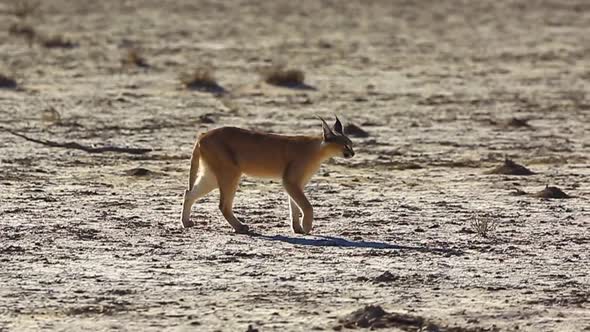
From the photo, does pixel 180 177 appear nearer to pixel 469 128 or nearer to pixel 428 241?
pixel 428 241

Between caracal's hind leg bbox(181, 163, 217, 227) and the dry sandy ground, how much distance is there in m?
0.16

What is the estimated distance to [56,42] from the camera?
2861cm

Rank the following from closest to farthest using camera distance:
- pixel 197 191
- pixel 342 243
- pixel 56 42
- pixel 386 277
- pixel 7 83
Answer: pixel 386 277 < pixel 342 243 < pixel 197 191 < pixel 7 83 < pixel 56 42

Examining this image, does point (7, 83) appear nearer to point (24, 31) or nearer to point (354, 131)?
point (354, 131)

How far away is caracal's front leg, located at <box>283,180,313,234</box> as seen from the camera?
38.0 ft

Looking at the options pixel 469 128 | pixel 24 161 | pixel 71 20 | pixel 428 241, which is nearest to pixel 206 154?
pixel 428 241

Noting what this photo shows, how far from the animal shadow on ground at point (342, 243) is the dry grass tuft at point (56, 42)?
57.8 feet

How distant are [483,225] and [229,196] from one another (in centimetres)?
195

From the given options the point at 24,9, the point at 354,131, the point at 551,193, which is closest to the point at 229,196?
the point at 551,193

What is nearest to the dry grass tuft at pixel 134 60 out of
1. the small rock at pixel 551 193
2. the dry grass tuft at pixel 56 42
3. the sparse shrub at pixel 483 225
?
the dry grass tuft at pixel 56 42

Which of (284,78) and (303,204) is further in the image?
(284,78)

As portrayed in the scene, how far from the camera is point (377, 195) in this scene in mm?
13648

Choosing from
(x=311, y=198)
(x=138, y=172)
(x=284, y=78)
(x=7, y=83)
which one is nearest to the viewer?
(x=311, y=198)

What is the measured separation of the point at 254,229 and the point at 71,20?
25.9 metres
